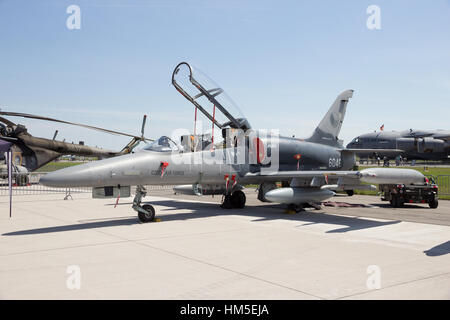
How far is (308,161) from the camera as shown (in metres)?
15.1

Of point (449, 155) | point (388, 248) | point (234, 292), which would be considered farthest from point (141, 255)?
point (449, 155)

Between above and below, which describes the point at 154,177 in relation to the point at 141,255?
above

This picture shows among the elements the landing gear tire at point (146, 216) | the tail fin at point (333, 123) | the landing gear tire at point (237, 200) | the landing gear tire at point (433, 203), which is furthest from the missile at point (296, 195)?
the landing gear tire at point (433, 203)

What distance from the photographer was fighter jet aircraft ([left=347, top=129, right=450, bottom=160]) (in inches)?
2185

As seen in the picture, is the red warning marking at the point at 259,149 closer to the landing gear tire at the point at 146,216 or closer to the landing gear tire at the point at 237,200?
the landing gear tire at the point at 237,200

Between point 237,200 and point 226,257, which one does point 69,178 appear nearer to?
point 226,257

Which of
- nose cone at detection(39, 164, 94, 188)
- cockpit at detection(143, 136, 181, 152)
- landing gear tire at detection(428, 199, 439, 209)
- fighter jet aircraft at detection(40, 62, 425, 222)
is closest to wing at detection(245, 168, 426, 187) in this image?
fighter jet aircraft at detection(40, 62, 425, 222)

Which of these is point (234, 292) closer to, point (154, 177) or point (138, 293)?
point (138, 293)

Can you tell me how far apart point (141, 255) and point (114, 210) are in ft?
23.8

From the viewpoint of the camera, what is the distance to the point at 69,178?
29.3ft

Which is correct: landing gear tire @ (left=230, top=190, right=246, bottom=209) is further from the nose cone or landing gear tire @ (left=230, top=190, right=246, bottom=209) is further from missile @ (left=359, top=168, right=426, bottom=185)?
the nose cone

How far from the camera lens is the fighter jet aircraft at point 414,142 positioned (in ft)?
182

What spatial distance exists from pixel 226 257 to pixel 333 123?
37.1ft
